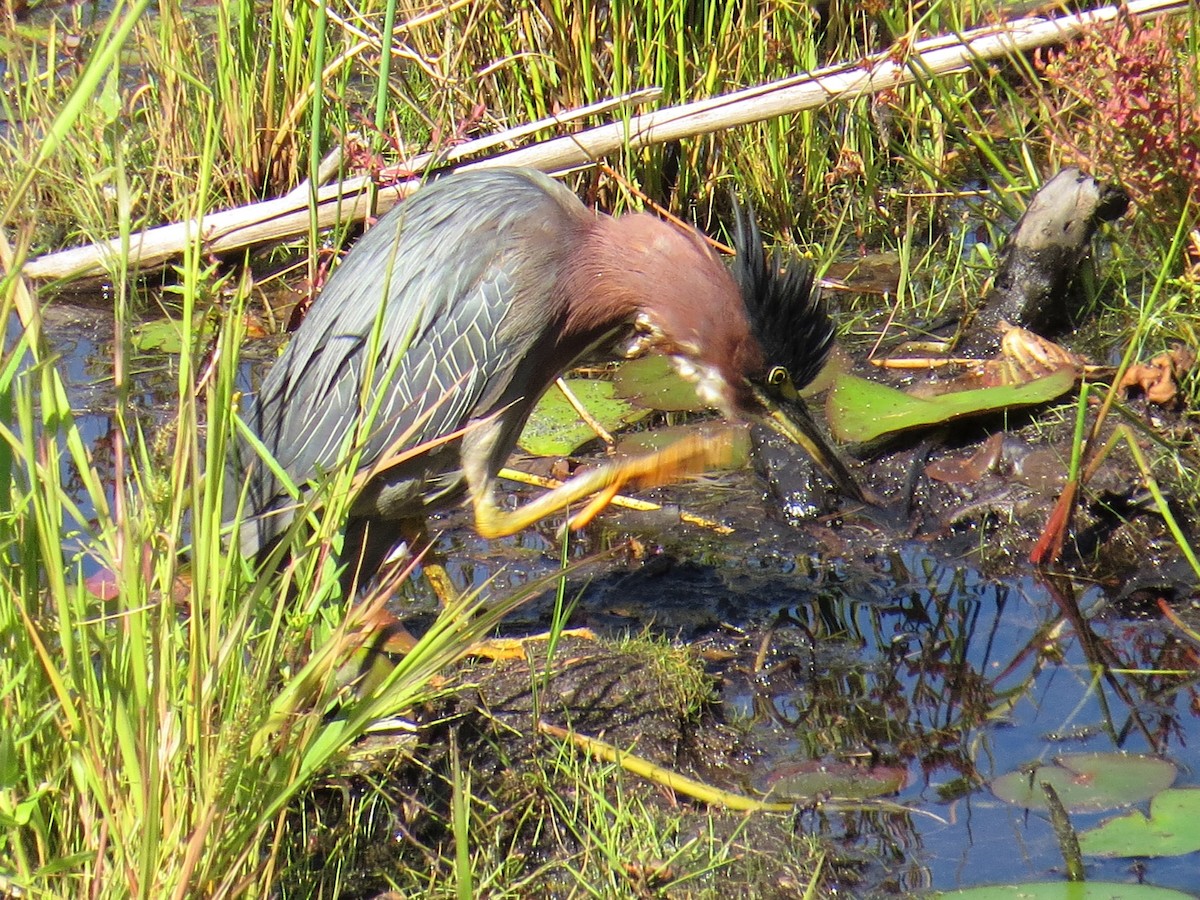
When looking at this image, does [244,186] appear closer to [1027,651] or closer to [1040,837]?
[1027,651]

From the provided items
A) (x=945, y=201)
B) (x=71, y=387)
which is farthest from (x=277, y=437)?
(x=945, y=201)

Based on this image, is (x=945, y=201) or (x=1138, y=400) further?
(x=945, y=201)

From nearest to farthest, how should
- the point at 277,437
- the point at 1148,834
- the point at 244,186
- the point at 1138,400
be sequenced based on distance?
1. the point at 1148,834
2. the point at 277,437
3. the point at 1138,400
4. the point at 244,186

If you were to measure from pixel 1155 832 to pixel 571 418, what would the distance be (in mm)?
2626

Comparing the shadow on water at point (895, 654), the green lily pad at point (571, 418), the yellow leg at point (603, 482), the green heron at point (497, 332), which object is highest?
the green heron at point (497, 332)

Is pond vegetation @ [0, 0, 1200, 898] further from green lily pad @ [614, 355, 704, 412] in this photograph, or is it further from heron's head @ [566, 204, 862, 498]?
heron's head @ [566, 204, 862, 498]

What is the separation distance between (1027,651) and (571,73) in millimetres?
2950

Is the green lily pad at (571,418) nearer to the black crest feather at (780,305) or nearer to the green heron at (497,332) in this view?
the green heron at (497,332)

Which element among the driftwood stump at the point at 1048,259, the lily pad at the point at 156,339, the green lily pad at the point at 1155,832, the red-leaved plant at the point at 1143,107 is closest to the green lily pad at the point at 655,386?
the driftwood stump at the point at 1048,259

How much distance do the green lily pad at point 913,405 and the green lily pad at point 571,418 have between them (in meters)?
0.78

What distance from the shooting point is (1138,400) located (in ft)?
13.9

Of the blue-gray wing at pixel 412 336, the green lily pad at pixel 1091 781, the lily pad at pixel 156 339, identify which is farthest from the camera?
the lily pad at pixel 156 339

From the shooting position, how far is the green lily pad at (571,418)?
15.8 ft

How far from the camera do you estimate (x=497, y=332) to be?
3.88m
